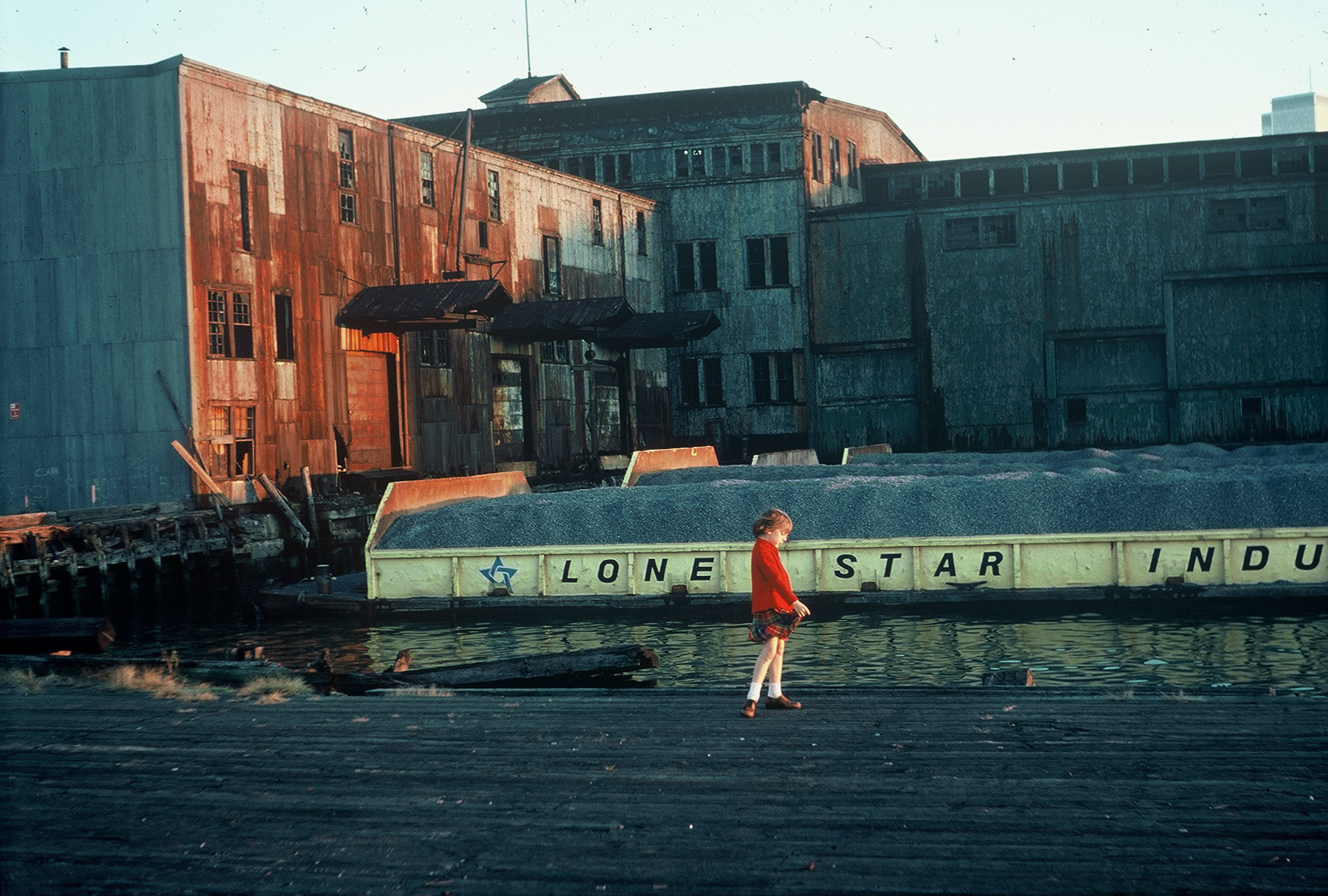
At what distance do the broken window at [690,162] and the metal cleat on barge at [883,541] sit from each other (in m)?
31.2

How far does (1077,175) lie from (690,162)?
15.0 meters

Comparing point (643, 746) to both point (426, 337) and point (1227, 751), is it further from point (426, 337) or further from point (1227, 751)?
point (426, 337)

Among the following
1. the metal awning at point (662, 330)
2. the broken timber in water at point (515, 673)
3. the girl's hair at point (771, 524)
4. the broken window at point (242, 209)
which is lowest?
the broken timber in water at point (515, 673)

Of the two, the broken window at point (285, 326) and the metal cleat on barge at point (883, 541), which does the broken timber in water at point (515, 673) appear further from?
the broken window at point (285, 326)

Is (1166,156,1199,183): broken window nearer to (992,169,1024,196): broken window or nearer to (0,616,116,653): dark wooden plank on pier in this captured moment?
(992,169,1024,196): broken window

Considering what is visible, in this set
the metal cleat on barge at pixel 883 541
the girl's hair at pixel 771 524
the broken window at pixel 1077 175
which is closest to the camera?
the girl's hair at pixel 771 524

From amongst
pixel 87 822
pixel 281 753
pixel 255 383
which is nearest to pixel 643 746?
pixel 281 753

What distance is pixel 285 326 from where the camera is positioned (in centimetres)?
3181

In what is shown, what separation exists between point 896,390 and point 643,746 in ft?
135

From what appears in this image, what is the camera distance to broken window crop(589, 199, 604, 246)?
46906 millimetres

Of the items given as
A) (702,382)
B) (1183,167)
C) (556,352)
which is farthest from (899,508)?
(1183,167)

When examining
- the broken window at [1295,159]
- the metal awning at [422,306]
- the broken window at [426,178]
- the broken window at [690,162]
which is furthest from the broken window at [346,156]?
the broken window at [1295,159]

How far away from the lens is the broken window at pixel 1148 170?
47.9 meters

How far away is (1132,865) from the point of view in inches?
224
